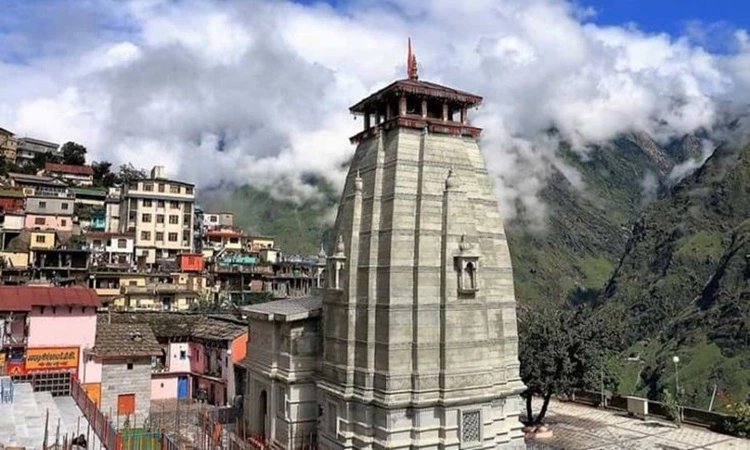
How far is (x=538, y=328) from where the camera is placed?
111 ft

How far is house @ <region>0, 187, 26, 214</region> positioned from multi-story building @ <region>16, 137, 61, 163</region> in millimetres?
29620

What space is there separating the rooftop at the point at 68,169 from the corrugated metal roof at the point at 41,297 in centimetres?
6453

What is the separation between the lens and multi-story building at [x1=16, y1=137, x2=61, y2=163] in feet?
323

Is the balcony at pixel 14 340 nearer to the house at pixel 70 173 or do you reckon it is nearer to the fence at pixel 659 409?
the fence at pixel 659 409

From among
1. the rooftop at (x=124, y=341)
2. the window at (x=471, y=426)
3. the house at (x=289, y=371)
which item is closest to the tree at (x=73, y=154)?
the rooftop at (x=124, y=341)

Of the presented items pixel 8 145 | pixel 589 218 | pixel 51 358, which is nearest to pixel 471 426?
pixel 51 358

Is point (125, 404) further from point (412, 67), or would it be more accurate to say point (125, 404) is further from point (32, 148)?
point (32, 148)

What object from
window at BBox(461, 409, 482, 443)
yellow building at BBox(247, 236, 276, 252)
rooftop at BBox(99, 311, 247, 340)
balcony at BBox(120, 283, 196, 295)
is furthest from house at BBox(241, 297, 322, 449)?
yellow building at BBox(247, 236, 276, 252)

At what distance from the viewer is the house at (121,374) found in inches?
1258

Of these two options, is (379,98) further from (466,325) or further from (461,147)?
(466,325)

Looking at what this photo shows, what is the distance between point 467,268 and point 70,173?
81.3m

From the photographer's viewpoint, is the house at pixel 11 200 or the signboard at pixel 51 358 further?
the house at pixel 11 200

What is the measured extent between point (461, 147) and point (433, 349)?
872 cm

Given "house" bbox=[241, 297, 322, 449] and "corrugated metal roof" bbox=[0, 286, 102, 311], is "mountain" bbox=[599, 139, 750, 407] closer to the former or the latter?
"house" bbox=[241, 297, 322, 449]
